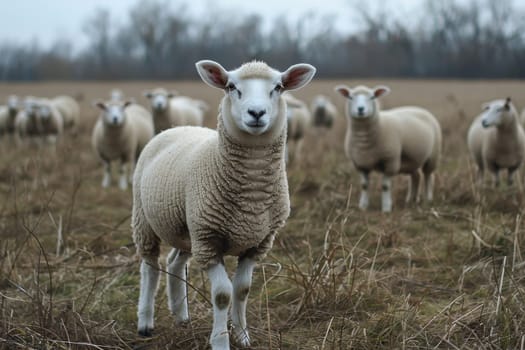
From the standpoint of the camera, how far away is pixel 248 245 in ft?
9.06

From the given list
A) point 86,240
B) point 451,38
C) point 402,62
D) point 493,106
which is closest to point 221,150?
point 86,240

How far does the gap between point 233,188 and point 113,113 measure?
556 centimetres

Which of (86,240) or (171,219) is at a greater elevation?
(171,219)

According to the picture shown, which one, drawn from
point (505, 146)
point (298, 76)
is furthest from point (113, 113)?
point (298, 76)

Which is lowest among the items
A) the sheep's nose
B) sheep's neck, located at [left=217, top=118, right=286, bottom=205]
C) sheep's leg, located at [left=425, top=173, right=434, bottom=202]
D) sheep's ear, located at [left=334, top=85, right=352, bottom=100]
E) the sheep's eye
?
sheep's leg, located at [left=425, top=173, right=434, bottom=202]

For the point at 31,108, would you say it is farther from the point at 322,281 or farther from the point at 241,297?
the point at 241,297

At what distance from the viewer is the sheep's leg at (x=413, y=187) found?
6.59m

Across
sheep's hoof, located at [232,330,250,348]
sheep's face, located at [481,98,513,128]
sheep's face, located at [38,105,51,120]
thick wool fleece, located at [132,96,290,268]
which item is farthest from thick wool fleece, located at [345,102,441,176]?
sheep's face, located at [38,105,51,120]

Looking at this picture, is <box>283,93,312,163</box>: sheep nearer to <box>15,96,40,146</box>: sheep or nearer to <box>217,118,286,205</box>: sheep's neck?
<box>15,96,40,146</box>: sheep

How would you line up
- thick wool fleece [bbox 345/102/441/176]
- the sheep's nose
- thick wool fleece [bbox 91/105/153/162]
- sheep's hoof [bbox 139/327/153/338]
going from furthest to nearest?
thick wool fleece [bbox 91/105/153/162]
thick wool fleece [bbox 345/102/441/176]
sheep's hoof [bbox 139/327/153/338]
the sheep's nose

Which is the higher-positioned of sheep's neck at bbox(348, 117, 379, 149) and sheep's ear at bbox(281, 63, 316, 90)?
sheep's ear at bbox(281, 63, 316, 90)

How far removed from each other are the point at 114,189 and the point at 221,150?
5249 millimetres

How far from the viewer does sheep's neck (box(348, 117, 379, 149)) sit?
6172mm

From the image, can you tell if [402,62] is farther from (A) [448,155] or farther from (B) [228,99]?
(B) [228,99]
